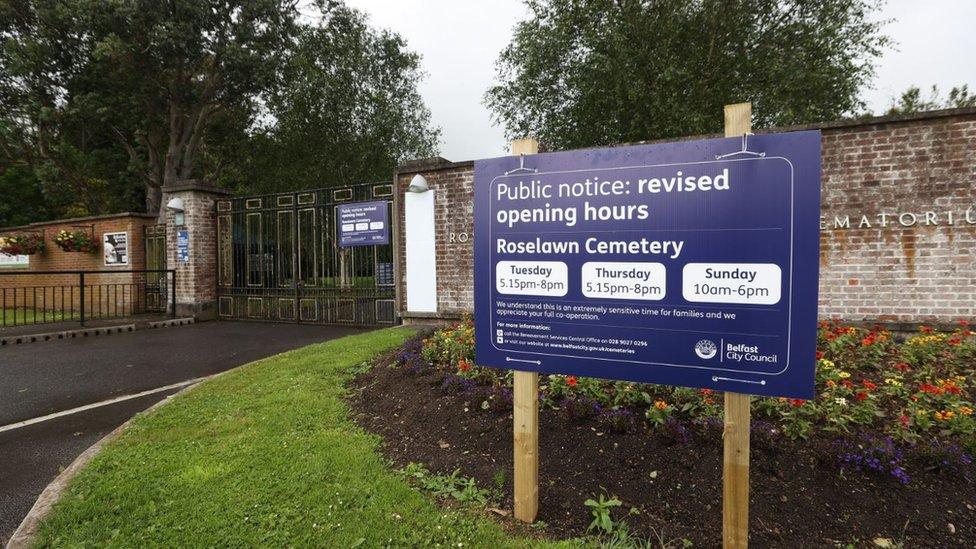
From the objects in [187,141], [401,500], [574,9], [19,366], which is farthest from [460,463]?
[187,141]

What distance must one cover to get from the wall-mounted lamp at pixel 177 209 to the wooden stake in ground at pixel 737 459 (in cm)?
1221

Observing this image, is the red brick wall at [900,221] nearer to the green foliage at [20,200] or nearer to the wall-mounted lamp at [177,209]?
the wall-mounted lamp at [177,209]

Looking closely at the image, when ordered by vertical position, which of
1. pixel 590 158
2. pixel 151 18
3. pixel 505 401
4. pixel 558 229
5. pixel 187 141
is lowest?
pixel 505 401

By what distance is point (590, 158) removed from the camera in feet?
7.70

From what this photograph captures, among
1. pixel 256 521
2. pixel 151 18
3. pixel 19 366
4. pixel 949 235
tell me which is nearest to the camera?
pixel 256 521

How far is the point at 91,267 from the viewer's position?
13.4 meters

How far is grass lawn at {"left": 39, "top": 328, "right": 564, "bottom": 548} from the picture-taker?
91.9 inches

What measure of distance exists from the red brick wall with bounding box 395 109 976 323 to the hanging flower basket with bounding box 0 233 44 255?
2002cm

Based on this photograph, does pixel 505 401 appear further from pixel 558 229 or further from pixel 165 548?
pixel 165 548

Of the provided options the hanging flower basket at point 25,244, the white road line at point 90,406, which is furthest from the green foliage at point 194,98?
the white road line at point 90,406

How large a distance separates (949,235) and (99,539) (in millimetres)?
7865

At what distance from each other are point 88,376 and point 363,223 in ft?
15.5

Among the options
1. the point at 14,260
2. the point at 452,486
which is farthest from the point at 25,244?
the point at 452,486

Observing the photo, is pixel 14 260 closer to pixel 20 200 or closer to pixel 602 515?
pixel 20 200
